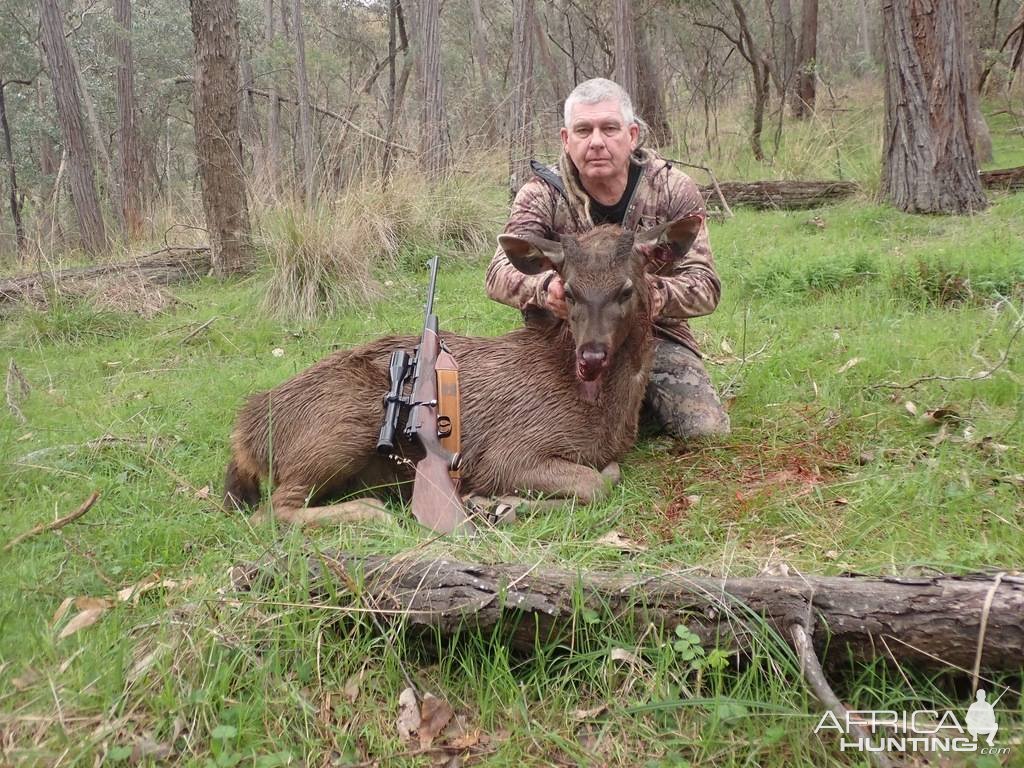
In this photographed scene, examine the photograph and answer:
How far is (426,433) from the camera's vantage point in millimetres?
3684

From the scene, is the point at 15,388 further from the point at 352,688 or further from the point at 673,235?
the point at 673,235

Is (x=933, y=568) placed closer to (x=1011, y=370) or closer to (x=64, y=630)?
(x=1011, y=370)

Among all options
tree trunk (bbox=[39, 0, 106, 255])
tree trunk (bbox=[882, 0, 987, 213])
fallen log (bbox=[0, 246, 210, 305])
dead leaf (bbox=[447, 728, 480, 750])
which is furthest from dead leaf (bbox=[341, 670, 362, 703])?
tree trunk (bbox=[39, 0, 106, 255])

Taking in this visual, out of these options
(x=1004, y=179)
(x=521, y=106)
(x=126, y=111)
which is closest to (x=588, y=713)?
(x=1004, y=179)

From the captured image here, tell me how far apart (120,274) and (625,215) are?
6345mm

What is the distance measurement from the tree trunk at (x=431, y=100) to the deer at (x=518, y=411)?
6.44m

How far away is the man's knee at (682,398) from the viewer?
448 centimetres

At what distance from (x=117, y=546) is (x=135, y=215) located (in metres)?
11.3

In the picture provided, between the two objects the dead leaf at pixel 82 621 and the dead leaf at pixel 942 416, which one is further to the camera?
the dead leaf at pixel 942 416

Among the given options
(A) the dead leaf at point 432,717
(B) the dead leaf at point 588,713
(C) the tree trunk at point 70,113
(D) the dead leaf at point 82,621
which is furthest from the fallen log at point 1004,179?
(C) the tree trunk at point 70,113

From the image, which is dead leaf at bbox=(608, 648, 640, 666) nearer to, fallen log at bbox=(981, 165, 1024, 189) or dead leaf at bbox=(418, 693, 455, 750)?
dead leaf at bbox=(418, 693, 455, 750)

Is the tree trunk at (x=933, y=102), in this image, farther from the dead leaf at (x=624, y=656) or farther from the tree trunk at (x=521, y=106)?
the dead leaf at (x=624, y=656)

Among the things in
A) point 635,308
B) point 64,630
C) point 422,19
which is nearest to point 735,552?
point 635,308

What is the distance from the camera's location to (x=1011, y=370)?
4.35 m
